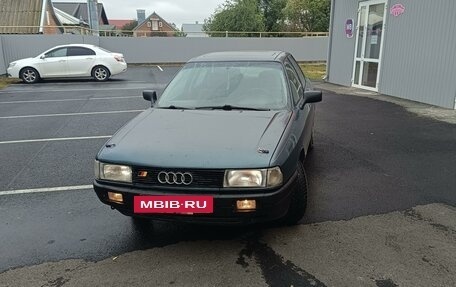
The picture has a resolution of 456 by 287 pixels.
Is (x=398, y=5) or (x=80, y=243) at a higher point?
(x=398, y=5)

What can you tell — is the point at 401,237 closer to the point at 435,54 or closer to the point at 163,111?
the point at 163,111

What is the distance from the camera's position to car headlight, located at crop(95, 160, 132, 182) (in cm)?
299

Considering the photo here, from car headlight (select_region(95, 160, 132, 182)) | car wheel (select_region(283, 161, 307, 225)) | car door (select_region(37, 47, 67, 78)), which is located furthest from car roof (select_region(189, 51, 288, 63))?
car door (select_region(37, 47, 67, 78))

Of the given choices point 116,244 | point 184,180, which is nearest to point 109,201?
point 116,244

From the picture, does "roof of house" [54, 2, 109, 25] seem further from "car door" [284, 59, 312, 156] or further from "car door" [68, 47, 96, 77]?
"car door" [284, 59, 312, 156]

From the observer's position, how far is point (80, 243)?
11.0ft

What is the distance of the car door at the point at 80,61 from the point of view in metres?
15.7

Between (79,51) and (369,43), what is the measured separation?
11165 millimetres

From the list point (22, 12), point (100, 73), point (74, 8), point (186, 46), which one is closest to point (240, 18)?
point (186, 46)

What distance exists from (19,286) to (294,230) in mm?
2239

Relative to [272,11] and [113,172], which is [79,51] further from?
[272,11]

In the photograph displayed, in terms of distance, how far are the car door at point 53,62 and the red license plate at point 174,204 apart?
14533mm

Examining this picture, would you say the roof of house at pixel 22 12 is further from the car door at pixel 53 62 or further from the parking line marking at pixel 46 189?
the parking line marking at pixel 46 189

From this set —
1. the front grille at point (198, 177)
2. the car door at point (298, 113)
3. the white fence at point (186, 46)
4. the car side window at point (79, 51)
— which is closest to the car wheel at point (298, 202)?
the car door at point (298, 113)
